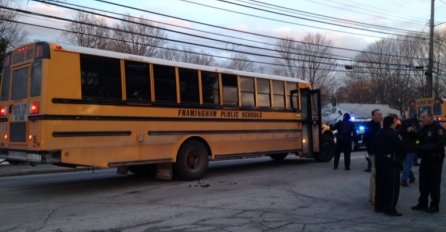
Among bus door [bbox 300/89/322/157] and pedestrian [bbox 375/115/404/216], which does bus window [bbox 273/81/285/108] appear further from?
pedestrian [bbox 375/115/404/216]

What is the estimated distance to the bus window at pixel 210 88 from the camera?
11.9 metres

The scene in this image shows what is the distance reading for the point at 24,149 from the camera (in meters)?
9.39

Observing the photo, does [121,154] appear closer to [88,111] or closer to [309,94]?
[88,111]

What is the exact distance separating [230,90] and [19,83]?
5205 millimetres

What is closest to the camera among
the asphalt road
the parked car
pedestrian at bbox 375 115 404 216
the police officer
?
the asphalt road

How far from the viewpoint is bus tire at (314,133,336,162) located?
1609cm

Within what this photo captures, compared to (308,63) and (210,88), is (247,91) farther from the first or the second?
(308,63)

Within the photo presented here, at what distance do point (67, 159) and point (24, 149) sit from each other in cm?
97

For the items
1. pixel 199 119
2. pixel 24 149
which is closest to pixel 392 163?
pixel 199 119

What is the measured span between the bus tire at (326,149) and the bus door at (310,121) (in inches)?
16.6

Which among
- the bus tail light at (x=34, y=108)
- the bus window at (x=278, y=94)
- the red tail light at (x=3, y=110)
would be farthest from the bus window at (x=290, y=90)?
the red tail light at (x=3, y=110)

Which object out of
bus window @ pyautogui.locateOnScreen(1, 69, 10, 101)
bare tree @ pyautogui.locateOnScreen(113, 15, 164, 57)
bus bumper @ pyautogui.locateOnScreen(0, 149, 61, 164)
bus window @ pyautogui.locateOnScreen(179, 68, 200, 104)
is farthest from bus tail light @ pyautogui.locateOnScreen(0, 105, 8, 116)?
bare tree @ pyautogui.locateOnScreen(113, 15, 164, 57)

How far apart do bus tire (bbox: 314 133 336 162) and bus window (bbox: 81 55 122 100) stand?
828 centimetres

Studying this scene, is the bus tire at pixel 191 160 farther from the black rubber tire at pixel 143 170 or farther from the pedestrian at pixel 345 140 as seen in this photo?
the pedestrian at pixel 345 140
